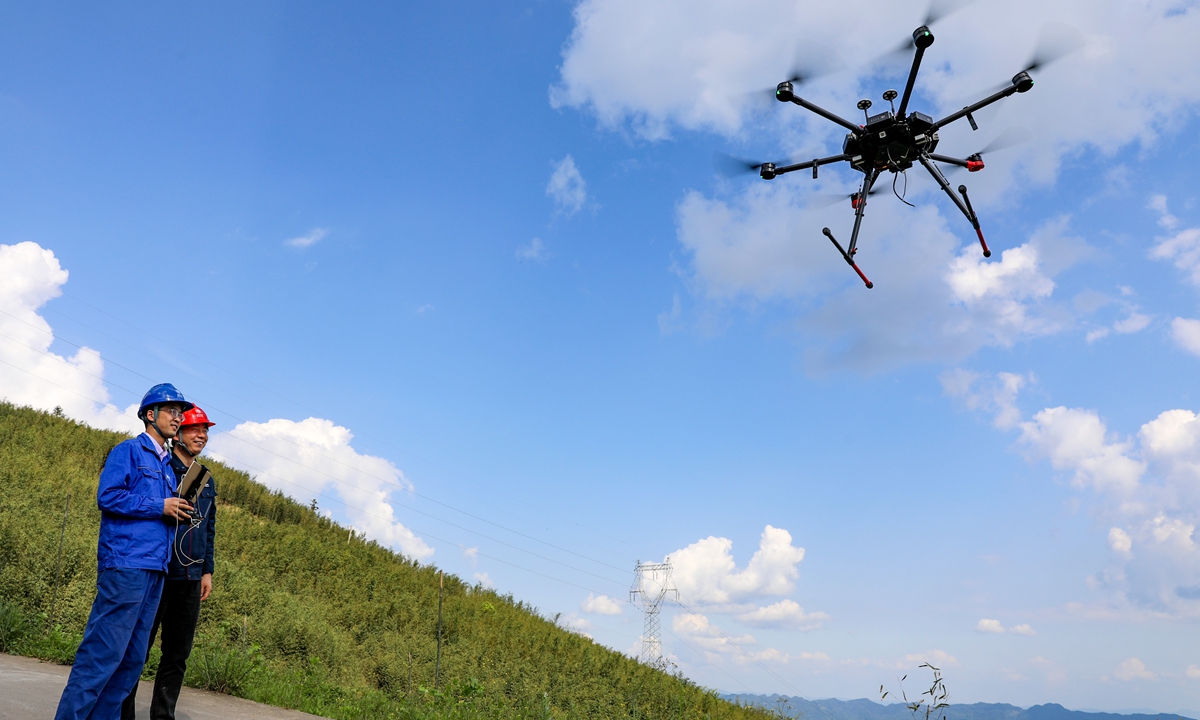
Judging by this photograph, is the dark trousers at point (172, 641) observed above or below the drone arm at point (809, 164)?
below

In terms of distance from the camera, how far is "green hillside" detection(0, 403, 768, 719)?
8172 mm

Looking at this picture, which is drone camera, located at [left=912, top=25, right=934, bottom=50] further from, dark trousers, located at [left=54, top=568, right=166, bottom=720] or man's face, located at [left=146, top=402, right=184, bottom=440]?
dark trousers, located at [left=54, top=568, right=166, bottom=720]

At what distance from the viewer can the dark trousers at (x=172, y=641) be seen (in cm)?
495

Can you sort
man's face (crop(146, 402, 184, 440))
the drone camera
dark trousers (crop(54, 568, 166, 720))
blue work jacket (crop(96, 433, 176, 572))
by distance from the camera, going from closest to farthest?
1. dark trousers (crop(54, 568, 166, 720))
2. blue work jacket (crop(96, 433, 176, 572))
3. man's face (crop(146, 402, 184, 440))
4. the drone camera

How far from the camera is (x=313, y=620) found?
15.5 meters

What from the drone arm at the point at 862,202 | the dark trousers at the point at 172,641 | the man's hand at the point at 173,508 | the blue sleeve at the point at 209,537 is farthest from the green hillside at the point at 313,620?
the drone arm at the point at 862,202

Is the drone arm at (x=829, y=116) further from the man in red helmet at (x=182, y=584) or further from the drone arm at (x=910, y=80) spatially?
the man in red helmet at (x=182, y=584)

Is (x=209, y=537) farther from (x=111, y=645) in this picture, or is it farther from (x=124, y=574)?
(x=111, y=645)

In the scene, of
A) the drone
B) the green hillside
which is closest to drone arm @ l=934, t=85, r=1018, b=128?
the drone

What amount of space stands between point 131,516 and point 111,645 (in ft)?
2.29

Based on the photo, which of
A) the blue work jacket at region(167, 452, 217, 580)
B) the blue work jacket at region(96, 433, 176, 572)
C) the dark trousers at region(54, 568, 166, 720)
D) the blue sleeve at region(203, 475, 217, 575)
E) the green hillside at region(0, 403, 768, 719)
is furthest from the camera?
the green hillside at region(0, 403, 768, 719)

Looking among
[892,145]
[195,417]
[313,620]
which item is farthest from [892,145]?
[313,620]

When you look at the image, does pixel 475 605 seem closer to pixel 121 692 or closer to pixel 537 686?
pixel 537 686

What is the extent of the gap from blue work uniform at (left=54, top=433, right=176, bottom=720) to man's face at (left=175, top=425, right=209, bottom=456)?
1.69 ft
